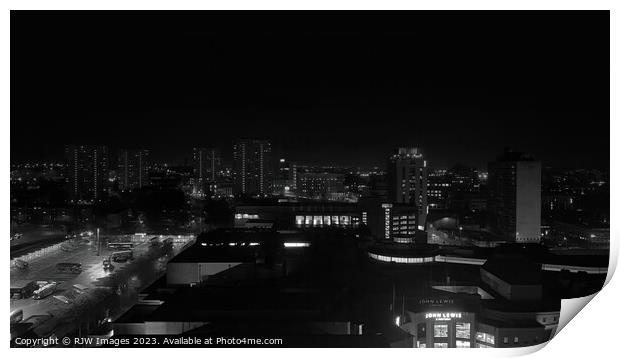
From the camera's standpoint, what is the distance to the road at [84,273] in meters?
4.71

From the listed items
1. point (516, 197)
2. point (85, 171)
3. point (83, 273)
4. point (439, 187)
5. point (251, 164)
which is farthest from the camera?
point (251, 164)

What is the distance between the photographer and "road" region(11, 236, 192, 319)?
15.5ft

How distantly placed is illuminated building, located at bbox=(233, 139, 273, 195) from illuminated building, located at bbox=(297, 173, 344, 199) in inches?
85.1

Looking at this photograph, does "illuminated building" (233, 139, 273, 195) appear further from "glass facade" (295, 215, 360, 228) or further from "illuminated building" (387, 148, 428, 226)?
"glass facade" (295, 215, 360, 228)

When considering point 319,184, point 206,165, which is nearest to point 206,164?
point 206,165

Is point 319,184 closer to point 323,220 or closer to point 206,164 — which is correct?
point 206,164

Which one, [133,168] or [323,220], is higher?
[133,168]

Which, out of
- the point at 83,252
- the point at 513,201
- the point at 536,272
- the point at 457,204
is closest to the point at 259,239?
the point at 83,252

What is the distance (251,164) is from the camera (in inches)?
811

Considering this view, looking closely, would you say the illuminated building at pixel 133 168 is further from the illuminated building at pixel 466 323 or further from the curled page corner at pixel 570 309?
the curled page corner at pixel 570 309

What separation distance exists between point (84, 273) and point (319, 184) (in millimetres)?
16525

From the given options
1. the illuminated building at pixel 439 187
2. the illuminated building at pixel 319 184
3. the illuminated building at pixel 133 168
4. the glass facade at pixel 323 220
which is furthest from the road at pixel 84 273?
the illuminated building at pixel 319 184

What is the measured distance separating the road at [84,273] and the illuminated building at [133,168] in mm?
9418

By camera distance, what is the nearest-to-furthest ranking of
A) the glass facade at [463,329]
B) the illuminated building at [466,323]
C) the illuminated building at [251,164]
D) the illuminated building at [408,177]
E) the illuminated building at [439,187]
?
the illuminated building at [466,323]
the glass facade at [463,329]
the illuminated building at [408,177]
the illuminated building at [439,187]
the illuminated building at [251,164]
